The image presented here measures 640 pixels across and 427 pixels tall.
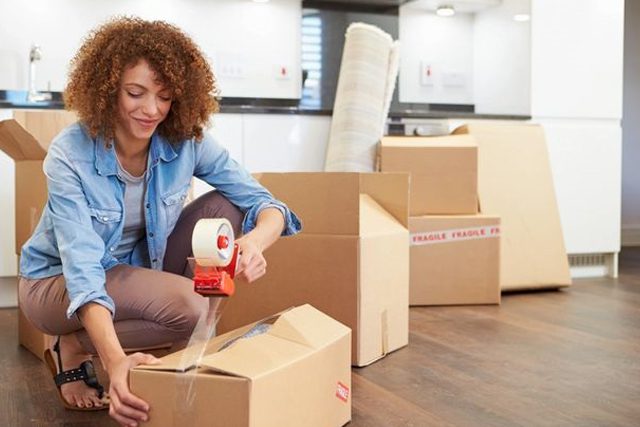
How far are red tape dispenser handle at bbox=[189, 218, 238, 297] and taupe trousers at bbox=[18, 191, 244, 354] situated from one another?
41 cm

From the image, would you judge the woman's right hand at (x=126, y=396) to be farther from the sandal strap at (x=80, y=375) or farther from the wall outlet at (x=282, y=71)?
the wall outlet at (x=282, y=71)

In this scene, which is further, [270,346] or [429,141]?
[429,141]

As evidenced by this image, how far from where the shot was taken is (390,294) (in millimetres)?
2266

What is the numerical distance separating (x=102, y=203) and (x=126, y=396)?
402 mm

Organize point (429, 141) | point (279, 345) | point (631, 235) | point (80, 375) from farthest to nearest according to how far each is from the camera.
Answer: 1. point (631, 235)
2. point (429, 141)
3. point (80, 375)
4. point (279, 345)

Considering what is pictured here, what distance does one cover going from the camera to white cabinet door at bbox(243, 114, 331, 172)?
344 centimetres

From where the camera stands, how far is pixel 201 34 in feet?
12.9

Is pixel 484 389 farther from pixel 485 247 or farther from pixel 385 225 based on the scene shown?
pixel 485 247

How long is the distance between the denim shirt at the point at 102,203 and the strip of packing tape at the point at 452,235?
1.47 meters

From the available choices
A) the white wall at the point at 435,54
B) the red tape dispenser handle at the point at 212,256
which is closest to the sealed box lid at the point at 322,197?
the red tape dispenser handle at the point at 212,256

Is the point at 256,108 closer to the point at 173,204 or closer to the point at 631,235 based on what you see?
the point at 173,204

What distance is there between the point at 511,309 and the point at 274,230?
1677 millimetres

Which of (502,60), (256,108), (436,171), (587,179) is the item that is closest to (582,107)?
(587,179)

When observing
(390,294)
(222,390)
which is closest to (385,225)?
(390,294)
